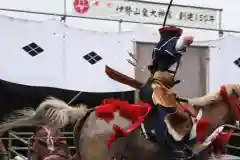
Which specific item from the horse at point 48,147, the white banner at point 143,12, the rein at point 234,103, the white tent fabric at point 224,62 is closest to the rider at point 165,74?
the rein at point 234,103

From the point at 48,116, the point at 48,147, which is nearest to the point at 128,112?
the point at 48,116

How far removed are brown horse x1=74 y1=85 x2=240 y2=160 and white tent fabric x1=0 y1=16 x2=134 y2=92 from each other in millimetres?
2735

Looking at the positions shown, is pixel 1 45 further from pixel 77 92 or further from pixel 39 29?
pixel 77 92

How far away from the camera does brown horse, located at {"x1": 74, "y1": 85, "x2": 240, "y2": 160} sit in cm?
319

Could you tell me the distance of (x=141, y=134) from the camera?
322 centimetres

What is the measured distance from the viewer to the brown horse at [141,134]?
126 inches

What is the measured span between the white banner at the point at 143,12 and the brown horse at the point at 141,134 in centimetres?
292

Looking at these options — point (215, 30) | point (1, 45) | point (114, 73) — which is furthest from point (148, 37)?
point (114, 73)

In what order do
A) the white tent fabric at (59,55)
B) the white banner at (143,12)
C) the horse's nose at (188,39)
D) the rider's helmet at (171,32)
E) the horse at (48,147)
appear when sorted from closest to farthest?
the horse's nose at (188,39) → the rider's helmet at (171,32) → the horse at (48,147) → the white tent fabric at (59,55) → the white banner at (143,12)

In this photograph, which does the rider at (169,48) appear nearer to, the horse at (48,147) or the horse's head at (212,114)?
the horse's head at (212,114)

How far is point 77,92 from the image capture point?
20.4ft

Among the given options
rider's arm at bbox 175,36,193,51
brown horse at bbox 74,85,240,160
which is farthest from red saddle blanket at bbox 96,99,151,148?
rider's arm at bbox 175,36,193,51

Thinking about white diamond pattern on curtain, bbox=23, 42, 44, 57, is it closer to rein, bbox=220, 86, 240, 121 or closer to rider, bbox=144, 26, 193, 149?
rider, bbox=144, 26, 193, 149

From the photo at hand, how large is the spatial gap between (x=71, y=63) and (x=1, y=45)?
0.86m
